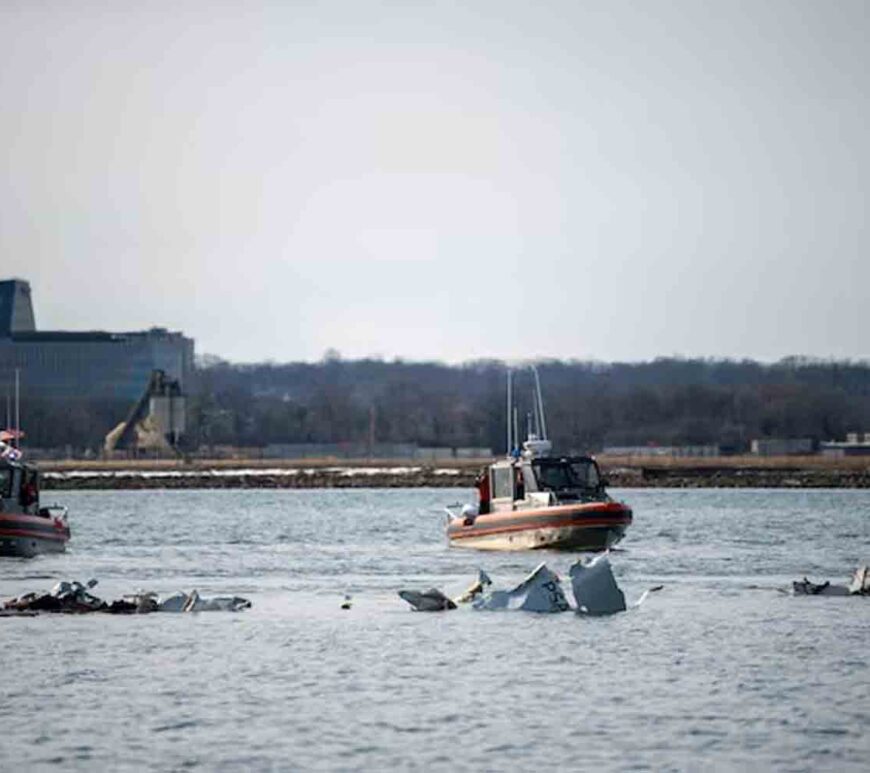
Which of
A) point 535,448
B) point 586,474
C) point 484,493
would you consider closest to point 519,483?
point 535,448

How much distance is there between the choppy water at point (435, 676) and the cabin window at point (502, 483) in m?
4.36

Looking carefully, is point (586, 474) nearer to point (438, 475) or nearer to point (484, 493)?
point (484, 493)

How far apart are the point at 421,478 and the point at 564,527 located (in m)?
101

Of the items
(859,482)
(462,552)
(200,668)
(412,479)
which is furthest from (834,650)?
(412,479)

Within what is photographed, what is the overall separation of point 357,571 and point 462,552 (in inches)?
358

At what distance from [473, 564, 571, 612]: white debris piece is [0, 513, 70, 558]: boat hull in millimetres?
23171

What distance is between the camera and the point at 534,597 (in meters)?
46.4

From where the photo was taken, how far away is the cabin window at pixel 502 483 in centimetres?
Result: 6881

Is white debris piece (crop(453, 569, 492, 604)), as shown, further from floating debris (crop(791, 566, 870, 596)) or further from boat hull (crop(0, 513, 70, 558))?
boat hull (crop(0, 513, 70, 558))

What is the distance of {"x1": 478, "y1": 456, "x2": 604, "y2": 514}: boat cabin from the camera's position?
66.9 meters

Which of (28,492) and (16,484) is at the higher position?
(16,484)

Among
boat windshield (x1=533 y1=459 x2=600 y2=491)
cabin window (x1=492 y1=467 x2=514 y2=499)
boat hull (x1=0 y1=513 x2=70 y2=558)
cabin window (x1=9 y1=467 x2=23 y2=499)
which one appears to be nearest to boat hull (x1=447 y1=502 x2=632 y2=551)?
cabin window (x1=492 y1=467 x2=514 y2=499)

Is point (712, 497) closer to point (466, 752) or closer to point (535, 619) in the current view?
point (535, 619)

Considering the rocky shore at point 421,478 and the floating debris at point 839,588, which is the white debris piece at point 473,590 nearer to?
the floating debris at point 839,588
